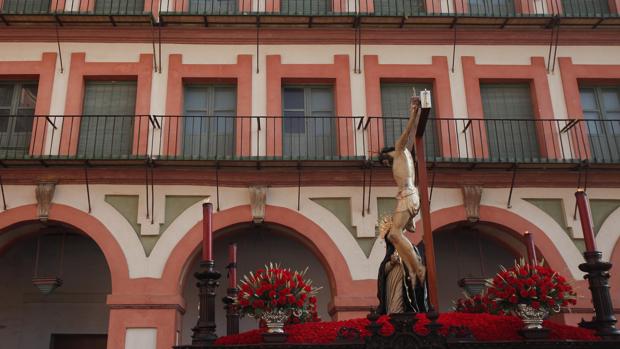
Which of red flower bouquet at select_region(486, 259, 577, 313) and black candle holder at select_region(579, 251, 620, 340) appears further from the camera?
red flower bouquet at select_region(486, 259, 577, 313)

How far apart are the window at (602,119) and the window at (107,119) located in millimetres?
9778

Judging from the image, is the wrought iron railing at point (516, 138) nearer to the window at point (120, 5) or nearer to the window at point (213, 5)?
the window at point (213, 5)

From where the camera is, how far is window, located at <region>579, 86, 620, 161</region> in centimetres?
1427

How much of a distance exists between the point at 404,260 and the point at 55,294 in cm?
1100

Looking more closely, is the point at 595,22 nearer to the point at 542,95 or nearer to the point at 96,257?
the point at 542,95

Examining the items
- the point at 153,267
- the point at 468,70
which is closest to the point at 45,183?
the point at 153,267

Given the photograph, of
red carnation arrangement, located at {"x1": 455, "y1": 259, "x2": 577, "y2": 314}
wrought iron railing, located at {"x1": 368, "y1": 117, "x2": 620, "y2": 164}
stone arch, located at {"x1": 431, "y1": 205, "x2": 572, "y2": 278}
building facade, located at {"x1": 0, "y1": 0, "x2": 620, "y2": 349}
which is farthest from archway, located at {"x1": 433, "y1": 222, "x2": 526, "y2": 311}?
red carnation arrangement, located at {"x1": 455, "y1": 259, "x2": 577, "y2": 314}

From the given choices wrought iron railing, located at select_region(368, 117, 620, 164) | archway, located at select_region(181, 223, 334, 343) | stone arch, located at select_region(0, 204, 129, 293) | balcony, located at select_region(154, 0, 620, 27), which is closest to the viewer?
stone arch, located at select_region(0, 204, 129, 293)

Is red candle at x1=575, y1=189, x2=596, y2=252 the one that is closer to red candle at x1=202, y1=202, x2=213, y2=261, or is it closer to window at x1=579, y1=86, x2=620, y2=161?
red candle at x1=202, y1=202, x2=213, y2=261

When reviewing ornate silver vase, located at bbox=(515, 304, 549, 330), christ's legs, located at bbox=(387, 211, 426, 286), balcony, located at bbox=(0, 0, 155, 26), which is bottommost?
ornate silver vase, located at bbox=(515, 304, 549, 330)

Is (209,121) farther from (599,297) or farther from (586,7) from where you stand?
(599,297)

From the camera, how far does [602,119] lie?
47.4ft

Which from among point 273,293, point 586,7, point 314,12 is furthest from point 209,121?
point 586,7

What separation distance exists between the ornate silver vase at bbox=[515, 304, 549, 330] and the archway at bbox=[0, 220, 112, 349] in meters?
11.2
